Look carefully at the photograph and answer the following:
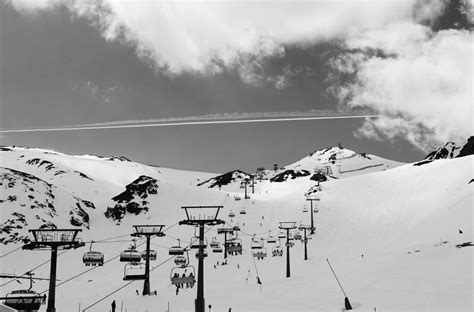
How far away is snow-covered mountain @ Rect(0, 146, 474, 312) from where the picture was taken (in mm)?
35594

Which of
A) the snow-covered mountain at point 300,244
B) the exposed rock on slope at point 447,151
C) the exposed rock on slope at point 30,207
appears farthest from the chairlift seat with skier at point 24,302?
the exposed rock on slope at point 447,151

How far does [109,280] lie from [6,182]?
51.3 metres

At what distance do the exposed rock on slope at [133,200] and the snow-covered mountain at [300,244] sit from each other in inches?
12.9

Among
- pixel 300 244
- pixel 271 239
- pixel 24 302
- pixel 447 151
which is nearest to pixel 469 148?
pixel 447 151

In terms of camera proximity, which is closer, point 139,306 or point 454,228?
point 139,306

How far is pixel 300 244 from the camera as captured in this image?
74.4 meters

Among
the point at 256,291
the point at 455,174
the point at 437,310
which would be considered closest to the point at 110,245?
the point at 256,291

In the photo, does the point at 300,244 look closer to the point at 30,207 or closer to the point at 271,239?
the point at 271,239

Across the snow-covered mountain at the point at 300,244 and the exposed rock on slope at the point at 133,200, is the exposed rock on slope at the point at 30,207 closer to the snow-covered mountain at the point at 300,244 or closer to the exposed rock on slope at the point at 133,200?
the snow-covered mountain at the point at 300,244

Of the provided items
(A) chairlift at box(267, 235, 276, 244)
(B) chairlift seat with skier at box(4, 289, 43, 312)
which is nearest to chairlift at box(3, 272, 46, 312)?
(B) chairlift seat with skier at box(4, 289, 43, 312)

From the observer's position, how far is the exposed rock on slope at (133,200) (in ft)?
336

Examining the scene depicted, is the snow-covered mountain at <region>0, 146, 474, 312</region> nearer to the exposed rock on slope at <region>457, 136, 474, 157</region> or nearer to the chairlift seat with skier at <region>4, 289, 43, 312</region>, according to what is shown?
the chairlift seat with skier at <region>4, 289, 43, 312</region>

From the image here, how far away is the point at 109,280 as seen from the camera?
5881 cm

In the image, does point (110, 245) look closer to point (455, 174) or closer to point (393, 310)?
point (393, 310)
